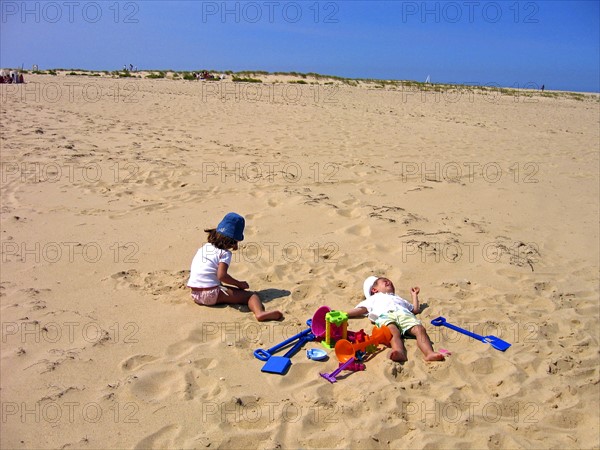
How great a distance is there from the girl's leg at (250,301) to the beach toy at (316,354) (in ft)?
1.65

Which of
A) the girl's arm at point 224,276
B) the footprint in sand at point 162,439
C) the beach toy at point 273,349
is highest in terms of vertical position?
the girl's arm at point 224,276

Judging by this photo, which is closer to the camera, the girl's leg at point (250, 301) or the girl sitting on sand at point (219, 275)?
the girl's leg at point (250, 301)

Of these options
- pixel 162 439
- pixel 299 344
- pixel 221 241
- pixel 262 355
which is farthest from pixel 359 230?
pixel 162 439

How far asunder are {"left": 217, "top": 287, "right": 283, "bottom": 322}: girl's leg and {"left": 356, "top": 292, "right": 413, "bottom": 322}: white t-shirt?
673 mm

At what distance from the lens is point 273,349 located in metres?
3.47

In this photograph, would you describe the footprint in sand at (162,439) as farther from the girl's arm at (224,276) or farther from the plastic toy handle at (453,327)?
the plastic toy handle at (453,327)

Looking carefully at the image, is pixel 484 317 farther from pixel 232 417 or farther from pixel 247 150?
pixel 247 150

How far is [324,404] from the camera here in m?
2.96

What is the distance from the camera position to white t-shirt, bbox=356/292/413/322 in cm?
383

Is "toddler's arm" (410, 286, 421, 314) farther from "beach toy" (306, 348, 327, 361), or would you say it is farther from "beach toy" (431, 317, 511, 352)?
"beach toy" (306, 348, 327, 361)

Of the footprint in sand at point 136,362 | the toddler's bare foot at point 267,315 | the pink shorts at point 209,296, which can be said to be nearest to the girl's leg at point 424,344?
the toddler's bare foot at point 267,315

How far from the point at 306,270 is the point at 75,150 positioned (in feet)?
18.9

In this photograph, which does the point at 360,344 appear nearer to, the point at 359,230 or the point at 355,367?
the point at 355,367

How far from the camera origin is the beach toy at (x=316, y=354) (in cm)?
340
